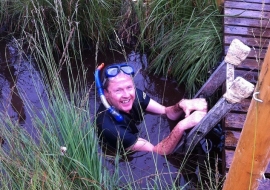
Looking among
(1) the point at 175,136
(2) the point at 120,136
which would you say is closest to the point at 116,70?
(2) the point at 120,136

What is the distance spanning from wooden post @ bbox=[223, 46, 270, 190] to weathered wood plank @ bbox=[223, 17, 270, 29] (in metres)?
3.22

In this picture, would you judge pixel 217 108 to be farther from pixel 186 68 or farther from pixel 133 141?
pixel 186 68

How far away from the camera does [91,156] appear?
9.24 ft

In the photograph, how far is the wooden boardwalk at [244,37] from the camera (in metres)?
3.23

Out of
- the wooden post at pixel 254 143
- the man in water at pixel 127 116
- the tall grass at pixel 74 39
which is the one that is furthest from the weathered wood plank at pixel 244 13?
the wooden post at pixel 254 143

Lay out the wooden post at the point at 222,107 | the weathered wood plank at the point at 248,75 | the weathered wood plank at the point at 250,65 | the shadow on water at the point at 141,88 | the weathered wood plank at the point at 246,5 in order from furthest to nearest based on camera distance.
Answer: the weathered wood plank at the point at 246,5, the weathered wood plank at the point at 250,65, the weathered wood plank at the point at 248,75, the shadow on water at the point at 141,88, the wooden post at the point at 222,107

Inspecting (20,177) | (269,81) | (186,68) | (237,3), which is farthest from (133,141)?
(237,3)

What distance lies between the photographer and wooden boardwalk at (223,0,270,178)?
323cm

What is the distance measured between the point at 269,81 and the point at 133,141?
2.12 meters

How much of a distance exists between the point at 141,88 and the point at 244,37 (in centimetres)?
146

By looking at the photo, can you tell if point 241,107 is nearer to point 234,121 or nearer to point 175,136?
point 234,121

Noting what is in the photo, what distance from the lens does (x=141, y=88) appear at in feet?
16.7

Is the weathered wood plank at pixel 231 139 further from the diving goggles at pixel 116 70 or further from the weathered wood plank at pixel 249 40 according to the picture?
the weathered wood plank at pixel 249 40

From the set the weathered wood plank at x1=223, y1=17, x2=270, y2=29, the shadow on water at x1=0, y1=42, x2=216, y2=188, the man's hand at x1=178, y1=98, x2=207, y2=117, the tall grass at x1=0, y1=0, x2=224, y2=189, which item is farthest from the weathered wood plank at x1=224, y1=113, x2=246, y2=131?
the weathered wood plank at x1=223, y1=17, x2=270, y2=29
